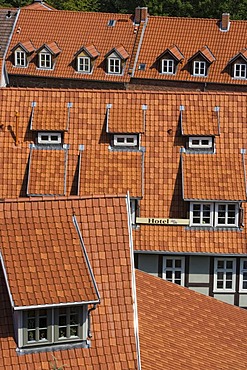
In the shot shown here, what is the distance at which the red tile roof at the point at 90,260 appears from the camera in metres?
22.0

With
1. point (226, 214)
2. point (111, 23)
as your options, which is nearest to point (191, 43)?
point (111, 23)

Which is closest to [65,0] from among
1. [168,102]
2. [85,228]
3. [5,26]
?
[5,26]

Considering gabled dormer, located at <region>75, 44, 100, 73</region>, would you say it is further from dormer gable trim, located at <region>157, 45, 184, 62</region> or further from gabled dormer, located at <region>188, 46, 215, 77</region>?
gabled dormer, located at <region>188, 46, 215, 77</region>

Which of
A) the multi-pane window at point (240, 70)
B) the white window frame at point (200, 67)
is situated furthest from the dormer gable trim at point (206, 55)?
the multi-pane window at point (240, 70)

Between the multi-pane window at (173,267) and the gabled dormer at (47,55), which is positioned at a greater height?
the gabled dormer at (47,55)

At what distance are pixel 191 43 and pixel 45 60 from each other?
422 inches

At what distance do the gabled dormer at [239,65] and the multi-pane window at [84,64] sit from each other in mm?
10196

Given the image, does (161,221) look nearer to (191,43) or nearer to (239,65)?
(239,65)

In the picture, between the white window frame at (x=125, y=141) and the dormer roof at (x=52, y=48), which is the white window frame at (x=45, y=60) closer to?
the dormer roof at (x=52, y=48)

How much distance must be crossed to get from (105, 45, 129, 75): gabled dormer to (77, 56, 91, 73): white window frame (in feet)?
4.49

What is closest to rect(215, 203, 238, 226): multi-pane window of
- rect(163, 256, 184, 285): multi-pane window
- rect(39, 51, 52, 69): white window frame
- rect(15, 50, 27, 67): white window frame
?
rect(163, 256, 184, 285): multi-pane window

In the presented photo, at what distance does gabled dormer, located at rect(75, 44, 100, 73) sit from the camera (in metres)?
63.9

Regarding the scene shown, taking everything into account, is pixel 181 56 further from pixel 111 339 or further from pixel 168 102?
pixel 111 339

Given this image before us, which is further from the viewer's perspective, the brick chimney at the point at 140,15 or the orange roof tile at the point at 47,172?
the brick chimney at the point at 140,15
